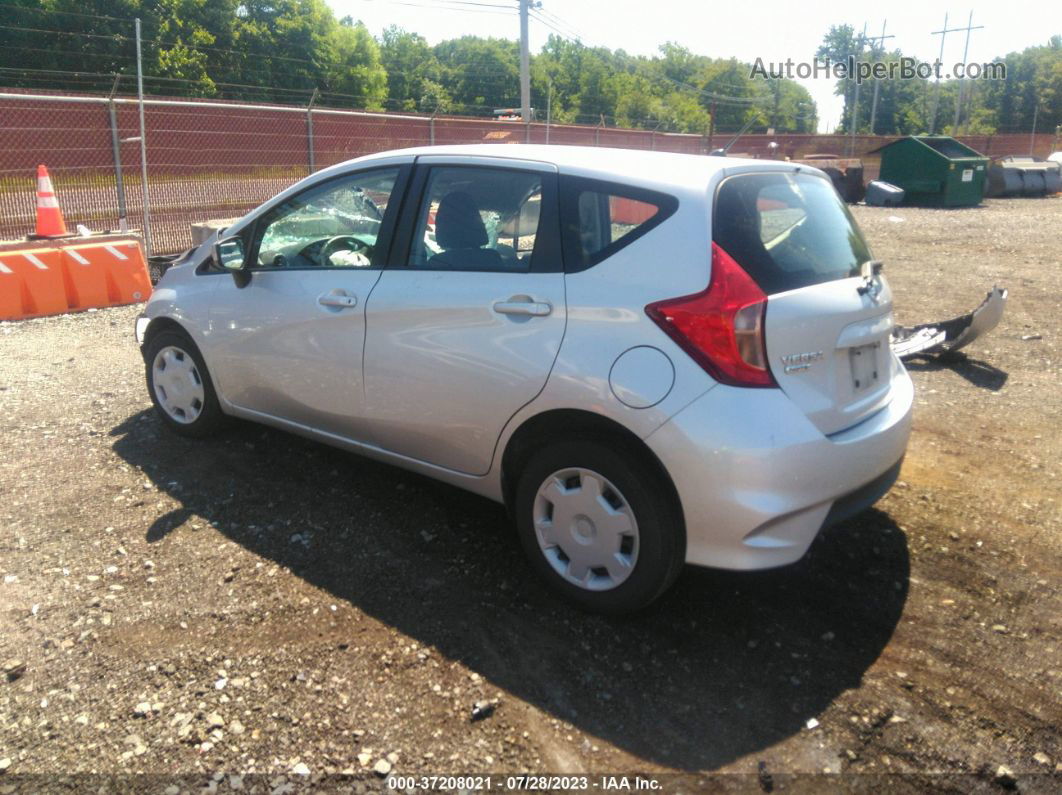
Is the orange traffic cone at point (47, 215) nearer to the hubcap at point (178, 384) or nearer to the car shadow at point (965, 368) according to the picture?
the hubcap at point (178, 384)

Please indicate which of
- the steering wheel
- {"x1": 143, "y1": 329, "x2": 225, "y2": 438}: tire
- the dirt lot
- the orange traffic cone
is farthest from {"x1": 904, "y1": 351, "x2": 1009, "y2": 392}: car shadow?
→ the orange traffic cone

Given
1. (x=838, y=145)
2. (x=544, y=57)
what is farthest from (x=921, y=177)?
(x=544, y=57)

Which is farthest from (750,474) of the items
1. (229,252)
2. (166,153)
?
(166,153)

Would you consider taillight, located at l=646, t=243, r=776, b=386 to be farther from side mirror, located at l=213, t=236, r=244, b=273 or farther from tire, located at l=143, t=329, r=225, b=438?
tire, located at l=143, t=329, r=225, b=438

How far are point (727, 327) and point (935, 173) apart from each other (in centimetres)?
2288

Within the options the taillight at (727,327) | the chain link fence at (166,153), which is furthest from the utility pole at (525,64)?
the taillight at (727,327)

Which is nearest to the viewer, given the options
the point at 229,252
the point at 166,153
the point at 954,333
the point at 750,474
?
the point at 750,474

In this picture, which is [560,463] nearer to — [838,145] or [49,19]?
[838,145]

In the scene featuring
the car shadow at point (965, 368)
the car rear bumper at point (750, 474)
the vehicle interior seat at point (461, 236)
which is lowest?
the car shadow at point (965, 368)

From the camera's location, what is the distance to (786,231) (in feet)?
11.1

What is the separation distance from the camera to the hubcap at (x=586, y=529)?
3.25 meters

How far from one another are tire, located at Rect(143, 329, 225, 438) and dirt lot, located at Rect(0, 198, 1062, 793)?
15 centimetres

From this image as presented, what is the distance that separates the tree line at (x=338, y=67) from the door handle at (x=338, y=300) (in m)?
9.90

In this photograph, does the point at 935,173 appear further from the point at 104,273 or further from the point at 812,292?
the point at 812,292
